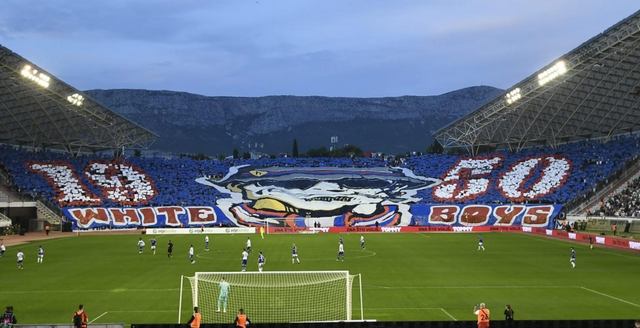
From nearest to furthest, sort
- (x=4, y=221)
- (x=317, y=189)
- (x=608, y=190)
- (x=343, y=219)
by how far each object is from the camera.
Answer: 1. (x=4, y=221)
2. (x=608, y=190)
3. (x=343, y=219)
4. (x=317, y=189)

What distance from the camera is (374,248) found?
177ft

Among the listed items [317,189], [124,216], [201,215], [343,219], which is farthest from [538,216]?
[124,216]

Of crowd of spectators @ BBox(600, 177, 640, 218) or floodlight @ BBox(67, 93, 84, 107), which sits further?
floodlight @ BBox(67, 93, 84, 107)

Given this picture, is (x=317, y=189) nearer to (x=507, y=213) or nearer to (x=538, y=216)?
(x=507, y=213)

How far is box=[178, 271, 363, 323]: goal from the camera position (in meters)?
24.7

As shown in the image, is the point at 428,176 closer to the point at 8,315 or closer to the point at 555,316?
the point at 555,316

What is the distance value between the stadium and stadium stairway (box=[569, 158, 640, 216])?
0.20m

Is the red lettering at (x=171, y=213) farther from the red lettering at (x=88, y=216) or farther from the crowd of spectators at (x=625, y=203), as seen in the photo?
the crowd of spectators at (x=625, y=203)

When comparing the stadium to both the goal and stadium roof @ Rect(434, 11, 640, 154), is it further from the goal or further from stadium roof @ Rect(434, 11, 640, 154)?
stadium roof @ Rect(434, 11, 640, 154)

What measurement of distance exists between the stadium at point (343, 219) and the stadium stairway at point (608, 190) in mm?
204

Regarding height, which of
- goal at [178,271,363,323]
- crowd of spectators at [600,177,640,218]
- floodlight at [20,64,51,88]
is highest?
floodlight at [20,64,51,88]

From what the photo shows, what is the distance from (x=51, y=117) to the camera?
83.2 metres

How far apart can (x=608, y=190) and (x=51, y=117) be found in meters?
72.8

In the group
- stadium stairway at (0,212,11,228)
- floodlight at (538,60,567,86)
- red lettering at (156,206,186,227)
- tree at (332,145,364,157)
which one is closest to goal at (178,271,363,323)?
floodlight at (538,60,567,86)
